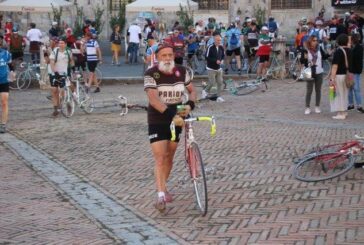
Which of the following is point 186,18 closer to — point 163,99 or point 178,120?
point 163,99

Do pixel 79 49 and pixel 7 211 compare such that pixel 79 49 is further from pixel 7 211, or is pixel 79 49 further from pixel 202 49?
pixel 7 211

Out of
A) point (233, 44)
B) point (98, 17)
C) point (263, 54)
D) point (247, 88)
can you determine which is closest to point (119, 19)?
point (98, 17)

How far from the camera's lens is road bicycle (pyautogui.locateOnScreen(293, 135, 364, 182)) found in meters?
9.03

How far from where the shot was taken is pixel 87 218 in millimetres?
7719

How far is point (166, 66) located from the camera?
7656 mm

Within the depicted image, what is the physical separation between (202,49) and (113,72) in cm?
330

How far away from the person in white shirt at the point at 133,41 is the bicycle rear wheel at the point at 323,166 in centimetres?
1984

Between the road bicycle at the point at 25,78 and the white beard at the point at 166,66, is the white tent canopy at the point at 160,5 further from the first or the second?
the white beard at the point at 166,66

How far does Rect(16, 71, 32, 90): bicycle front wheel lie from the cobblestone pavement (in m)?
5.17

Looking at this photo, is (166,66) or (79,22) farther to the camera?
(79,22)

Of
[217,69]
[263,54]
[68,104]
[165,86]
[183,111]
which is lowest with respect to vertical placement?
[68,104]

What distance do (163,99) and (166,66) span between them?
0.36 metres

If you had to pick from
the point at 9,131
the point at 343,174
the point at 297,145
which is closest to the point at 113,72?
the point at 9,131

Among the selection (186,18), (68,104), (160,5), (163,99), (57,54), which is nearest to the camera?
(163,99)
